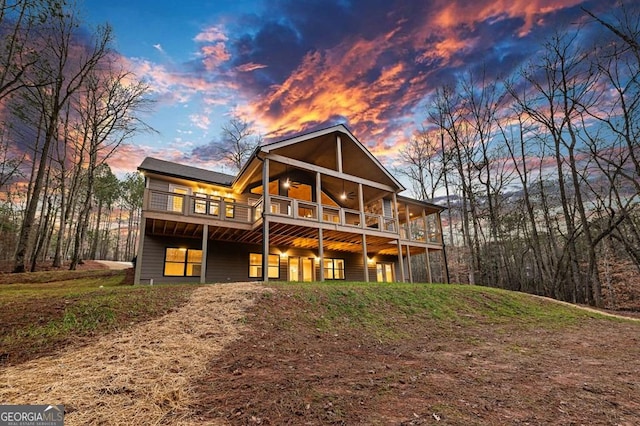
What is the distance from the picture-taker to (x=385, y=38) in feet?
56.8

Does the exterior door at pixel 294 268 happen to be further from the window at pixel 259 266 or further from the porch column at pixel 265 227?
the porch column at pixel 265 227

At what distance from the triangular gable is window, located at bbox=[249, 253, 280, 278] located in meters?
6.15

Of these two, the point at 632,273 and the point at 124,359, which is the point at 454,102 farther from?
the point at 124,359

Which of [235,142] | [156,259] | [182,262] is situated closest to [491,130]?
[235,142]

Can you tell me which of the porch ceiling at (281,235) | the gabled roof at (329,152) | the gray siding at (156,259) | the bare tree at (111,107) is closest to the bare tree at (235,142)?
the bare tree at (111,107)

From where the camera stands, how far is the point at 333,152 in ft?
55.0

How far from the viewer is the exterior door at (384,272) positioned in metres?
21.2

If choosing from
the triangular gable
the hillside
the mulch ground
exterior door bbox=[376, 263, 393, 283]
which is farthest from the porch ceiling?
the mulch ground

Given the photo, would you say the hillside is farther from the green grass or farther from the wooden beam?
the wooden beam

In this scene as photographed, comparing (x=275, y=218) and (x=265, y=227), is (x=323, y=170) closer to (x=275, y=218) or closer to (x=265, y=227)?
(x=275, y=218)

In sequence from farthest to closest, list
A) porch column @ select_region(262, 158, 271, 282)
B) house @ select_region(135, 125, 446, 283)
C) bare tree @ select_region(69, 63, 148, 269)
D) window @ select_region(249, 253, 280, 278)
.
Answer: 1. bare tree @ select_region(69, 63, 148, 269)
2. window @ select_region(249, 253, 280, 278)
3. house @ select_region(135, 125, 446, 283)
4. porch column @ select_region(262, 158, 271, 282)

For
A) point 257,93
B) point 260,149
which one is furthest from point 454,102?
point 260,149

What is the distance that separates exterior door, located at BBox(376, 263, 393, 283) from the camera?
21.2 m

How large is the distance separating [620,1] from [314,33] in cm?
1603
